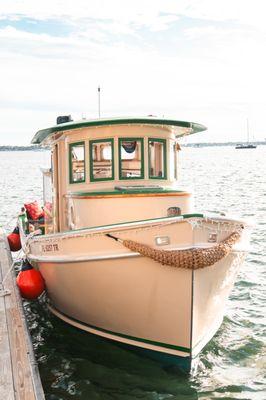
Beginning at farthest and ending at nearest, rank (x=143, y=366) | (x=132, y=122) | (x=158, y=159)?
(x=158, y=159), (x=132, y=122), (x=143, y=366)

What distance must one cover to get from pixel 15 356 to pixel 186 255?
111 inches

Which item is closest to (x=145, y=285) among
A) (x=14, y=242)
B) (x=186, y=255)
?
(x=186, y=255)

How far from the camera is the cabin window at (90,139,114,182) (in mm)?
9570

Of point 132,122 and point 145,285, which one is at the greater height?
point 132,122

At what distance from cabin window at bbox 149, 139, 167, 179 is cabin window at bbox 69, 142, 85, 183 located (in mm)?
1315

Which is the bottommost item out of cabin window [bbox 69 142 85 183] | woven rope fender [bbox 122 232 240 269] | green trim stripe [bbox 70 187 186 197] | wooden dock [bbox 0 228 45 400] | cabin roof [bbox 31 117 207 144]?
wooden dock [bbox 0 228 45 400]

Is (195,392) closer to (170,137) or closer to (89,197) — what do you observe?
(89,197)

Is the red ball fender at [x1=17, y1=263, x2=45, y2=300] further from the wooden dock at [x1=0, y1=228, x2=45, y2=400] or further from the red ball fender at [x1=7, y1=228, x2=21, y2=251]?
the red ball fender at [x1=7, y1=228, x2=21, y2=251]

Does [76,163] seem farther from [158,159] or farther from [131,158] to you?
[158,159]

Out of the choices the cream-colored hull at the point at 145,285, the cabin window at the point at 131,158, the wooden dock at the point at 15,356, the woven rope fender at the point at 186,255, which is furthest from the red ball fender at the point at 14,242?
the woven rope fender at the point at 186,255

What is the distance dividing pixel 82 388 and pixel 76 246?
2240mm

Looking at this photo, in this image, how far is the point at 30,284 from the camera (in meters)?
10.2

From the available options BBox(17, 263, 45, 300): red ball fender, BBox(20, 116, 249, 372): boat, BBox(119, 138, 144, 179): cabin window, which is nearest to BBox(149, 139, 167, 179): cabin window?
BBox(20, 116, 249, 372): boat

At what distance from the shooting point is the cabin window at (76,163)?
32.8 feet
